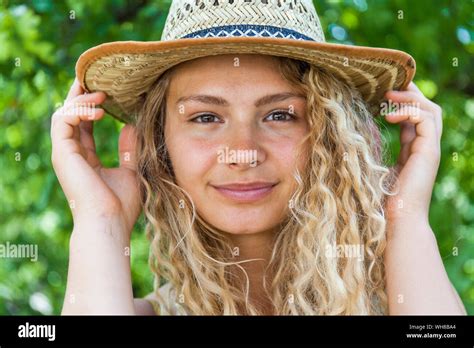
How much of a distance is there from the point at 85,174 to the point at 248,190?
14.9 inches

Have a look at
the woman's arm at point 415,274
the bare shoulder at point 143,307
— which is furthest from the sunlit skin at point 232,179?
the bare shoulder at point 143,307

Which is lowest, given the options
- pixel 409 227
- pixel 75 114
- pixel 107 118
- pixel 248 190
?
pixel 409 227

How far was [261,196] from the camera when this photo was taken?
5.10ft

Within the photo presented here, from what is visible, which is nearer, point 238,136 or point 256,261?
point 238,136

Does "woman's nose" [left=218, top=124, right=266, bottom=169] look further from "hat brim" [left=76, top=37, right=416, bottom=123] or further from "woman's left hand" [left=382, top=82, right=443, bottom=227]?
"woman's left hand" [left=382, top=82, right=443, bottom=227]

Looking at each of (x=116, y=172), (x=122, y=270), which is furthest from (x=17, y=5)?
(x=122, y=270)

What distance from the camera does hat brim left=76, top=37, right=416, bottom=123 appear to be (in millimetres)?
1436

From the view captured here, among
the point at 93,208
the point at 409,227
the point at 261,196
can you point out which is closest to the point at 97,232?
the point at 93,208

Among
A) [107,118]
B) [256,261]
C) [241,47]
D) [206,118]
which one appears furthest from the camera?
[107,118]

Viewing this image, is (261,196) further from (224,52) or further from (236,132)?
(224,52)

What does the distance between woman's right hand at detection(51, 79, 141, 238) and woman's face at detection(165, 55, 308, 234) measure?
0.18m

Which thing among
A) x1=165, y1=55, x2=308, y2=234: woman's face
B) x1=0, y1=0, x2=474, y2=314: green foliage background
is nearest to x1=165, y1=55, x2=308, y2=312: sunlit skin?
x1=165, y1=55, x2=308, y2=234: woman's face

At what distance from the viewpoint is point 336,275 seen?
1586mm

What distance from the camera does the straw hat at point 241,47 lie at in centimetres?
144
